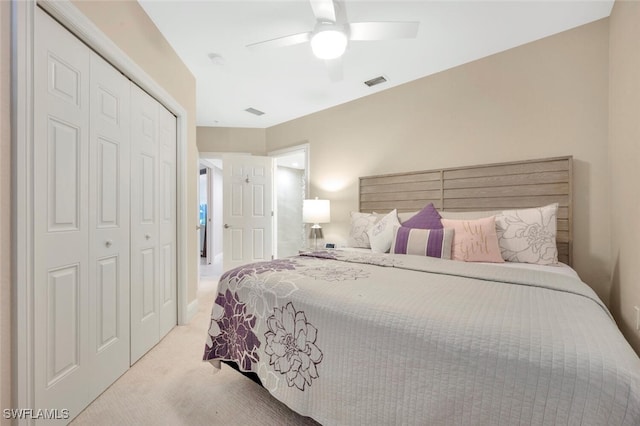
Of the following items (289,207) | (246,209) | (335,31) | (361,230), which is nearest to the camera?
(335,31)

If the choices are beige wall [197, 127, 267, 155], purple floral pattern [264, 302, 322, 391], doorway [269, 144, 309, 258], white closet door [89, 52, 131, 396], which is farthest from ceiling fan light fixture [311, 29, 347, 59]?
doorway [269, 144, 309, 258]

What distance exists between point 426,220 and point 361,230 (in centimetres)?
73

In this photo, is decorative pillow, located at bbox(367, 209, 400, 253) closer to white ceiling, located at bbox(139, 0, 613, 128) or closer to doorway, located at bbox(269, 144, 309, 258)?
white ceiling, located at bbox(139, 0, 613, 128)

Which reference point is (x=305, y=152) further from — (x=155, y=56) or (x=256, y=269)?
(x=256, y=269)

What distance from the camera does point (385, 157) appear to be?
3.19 metres

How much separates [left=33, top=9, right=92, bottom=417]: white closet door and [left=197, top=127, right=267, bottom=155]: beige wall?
297 cm

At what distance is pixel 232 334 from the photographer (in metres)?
1.49

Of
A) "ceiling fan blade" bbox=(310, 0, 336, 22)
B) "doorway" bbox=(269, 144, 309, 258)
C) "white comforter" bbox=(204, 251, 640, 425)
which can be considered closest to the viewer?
"white comforter" bbox=(204, 251, 640, 425)

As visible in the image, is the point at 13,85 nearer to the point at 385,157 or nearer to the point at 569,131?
the point at 385,157

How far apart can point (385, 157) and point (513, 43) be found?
149cm

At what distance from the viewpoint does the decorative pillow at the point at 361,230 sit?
107 inches

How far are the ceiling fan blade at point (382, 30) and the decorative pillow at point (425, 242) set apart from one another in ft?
4.49

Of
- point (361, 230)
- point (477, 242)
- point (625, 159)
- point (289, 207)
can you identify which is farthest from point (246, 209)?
point (625, 159)

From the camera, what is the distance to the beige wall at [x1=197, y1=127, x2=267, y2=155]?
4371 millimetres
